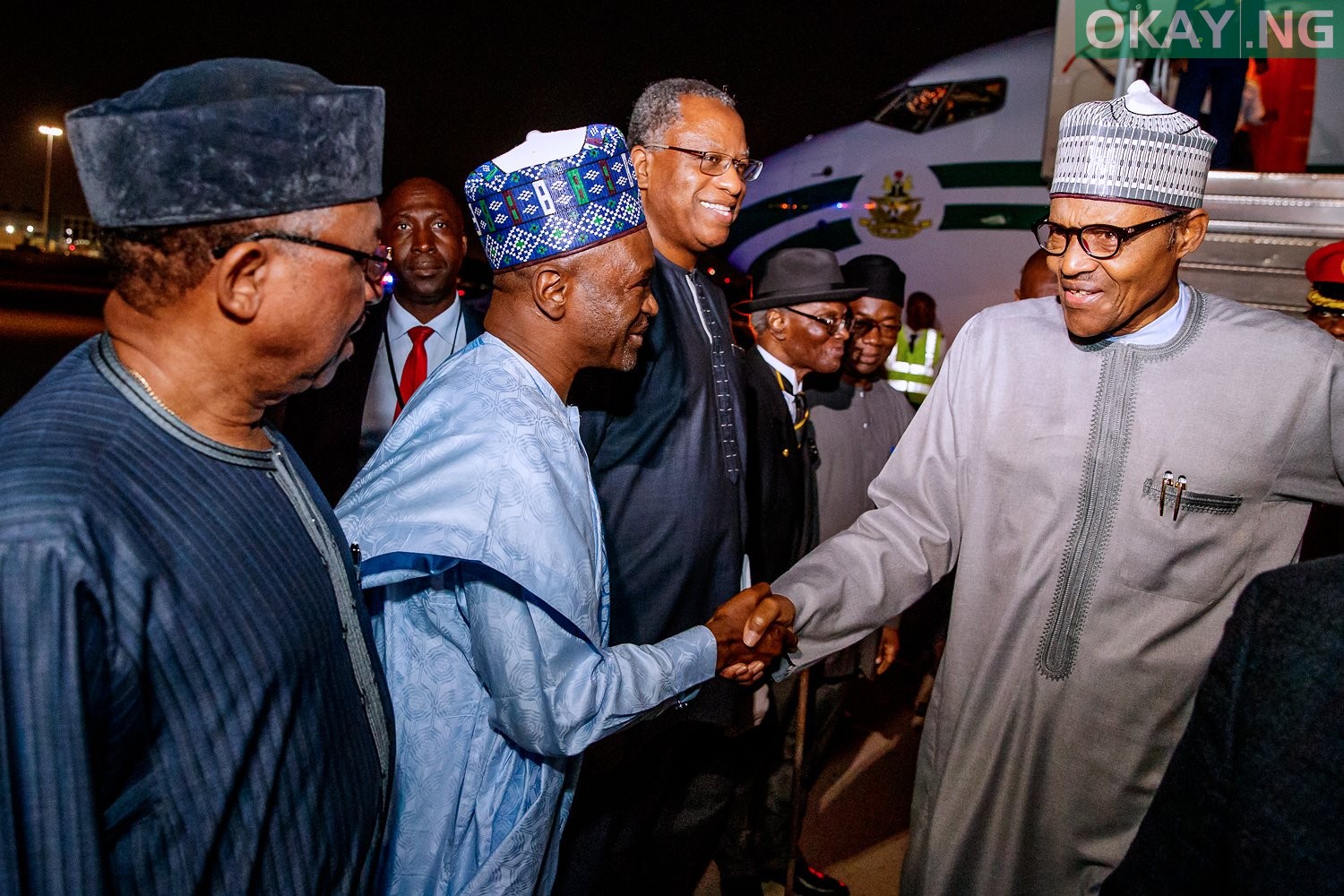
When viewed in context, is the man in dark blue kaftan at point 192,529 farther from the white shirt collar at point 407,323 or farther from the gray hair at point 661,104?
the white shirt collar at point 407,323

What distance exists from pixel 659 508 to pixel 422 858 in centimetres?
121

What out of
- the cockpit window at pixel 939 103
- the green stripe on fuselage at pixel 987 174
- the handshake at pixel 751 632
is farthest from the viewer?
the cockpit window at pixel 939 103

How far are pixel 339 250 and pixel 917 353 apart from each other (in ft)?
29.1

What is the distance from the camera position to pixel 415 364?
153 inches

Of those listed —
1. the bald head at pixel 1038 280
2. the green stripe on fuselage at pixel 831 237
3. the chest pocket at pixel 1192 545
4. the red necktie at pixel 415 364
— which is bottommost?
the chest pocket at pixel 1192 545

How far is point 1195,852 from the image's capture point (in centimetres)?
105

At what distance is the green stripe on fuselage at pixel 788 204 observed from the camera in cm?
1295

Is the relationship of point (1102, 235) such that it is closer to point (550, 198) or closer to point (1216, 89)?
point (550, 198)

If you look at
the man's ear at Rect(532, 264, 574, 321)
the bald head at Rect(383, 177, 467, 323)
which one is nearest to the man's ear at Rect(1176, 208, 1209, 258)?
the man's ear at Rect(532, 264, 574, 321)

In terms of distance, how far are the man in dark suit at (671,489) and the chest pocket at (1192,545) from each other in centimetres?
126

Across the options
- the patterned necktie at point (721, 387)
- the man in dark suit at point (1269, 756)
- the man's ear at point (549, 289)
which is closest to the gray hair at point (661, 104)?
the patterned necktie at point (721, 387)

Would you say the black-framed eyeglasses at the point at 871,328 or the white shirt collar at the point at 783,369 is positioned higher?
the black-framed eyeglasses at the point at 871,328

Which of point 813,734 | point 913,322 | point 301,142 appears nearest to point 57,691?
point 301,142
